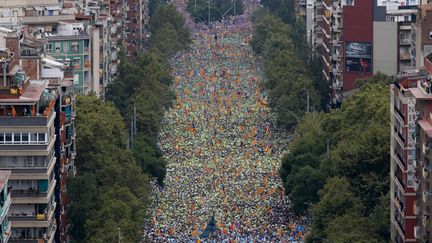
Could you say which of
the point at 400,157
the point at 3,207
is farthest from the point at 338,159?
the point at 3,207

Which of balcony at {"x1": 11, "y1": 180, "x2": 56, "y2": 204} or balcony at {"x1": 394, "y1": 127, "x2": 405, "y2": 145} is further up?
balcony at {"x1": 394, "y1": 127, "x2": 405, "y2": 145}

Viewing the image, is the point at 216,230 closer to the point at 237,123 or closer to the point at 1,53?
the point at 1,53

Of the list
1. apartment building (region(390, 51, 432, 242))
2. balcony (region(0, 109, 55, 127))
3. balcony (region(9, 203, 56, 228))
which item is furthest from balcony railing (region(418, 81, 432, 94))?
balcony (region(9, 203, 56, 228))

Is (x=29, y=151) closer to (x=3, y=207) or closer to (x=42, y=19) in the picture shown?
(x=3, y=207)

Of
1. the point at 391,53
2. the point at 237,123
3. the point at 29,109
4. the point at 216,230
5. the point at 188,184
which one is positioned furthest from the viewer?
the point at 237,123

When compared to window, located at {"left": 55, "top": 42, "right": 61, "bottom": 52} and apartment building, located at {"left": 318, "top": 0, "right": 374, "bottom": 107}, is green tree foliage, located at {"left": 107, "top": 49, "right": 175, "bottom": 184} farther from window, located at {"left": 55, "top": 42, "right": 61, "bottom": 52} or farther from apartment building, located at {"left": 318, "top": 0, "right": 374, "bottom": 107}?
apartment building, located at {"left": 318, "top": 0, "right": 374, "bottom": 107}

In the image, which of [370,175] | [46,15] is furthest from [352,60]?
[370,175]
